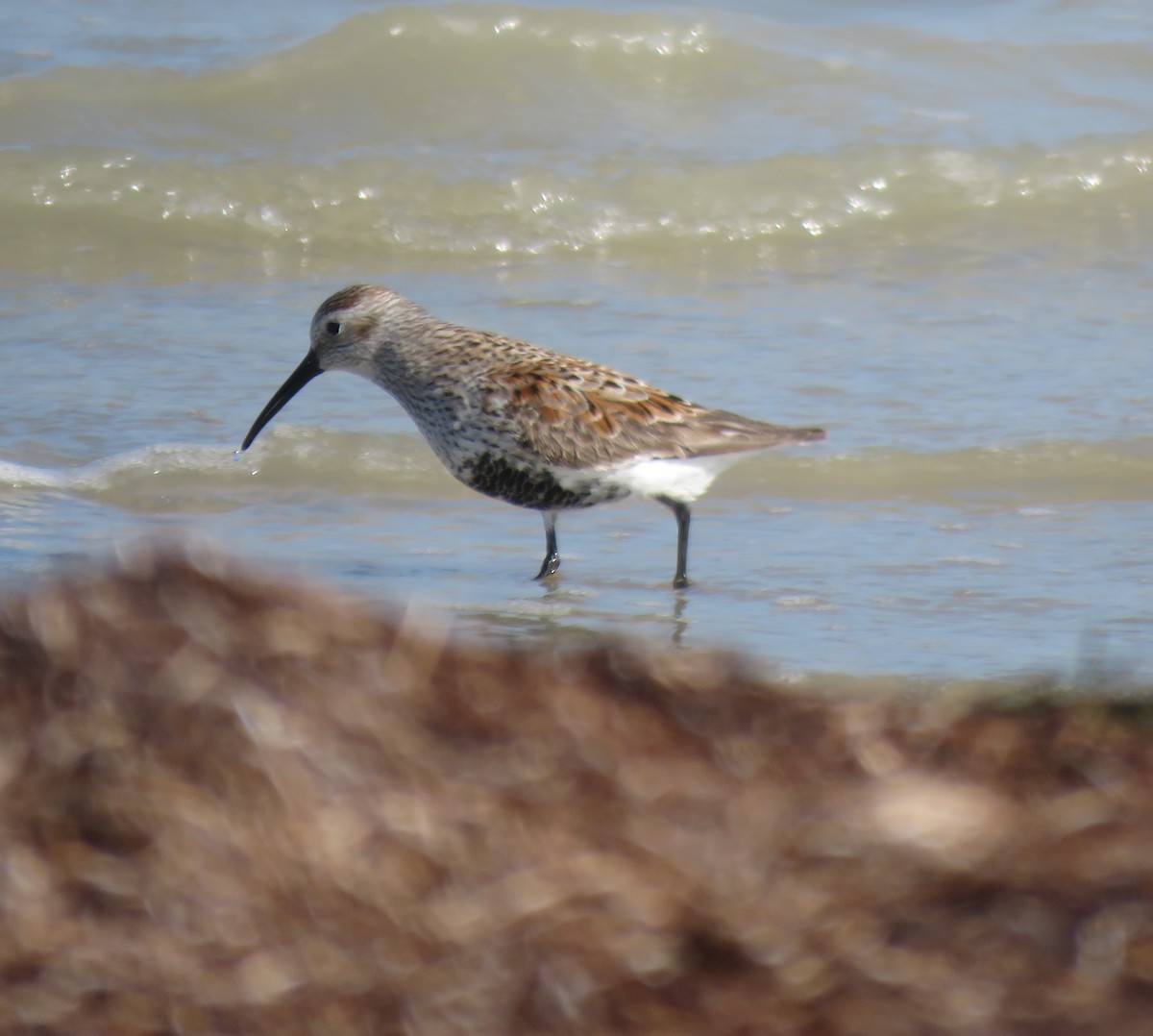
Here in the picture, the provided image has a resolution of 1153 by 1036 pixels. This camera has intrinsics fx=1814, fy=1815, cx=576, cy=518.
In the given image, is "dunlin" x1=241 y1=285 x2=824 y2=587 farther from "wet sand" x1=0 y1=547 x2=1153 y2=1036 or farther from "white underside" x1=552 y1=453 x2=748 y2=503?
"wet sand" x1=0 y1=547 x2=1153 y2=1036

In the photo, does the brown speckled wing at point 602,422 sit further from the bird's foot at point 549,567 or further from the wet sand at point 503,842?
Result: the wet sand at point 503,842

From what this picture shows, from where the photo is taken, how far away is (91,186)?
11.8 meters

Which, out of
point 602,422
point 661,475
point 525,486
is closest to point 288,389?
point 525,486

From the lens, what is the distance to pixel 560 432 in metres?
6.19

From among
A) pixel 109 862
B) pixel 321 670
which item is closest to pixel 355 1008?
pixel 109 862

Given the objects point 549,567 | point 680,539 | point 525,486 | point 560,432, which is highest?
point 560,432

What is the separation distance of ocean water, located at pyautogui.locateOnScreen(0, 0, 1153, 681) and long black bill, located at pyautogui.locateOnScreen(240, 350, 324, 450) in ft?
0.88

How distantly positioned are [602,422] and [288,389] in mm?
1599

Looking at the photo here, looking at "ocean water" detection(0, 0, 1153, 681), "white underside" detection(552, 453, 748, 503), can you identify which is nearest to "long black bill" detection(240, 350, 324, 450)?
"ocean water" detection(0, 0, 1153, 681)

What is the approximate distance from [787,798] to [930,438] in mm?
4911

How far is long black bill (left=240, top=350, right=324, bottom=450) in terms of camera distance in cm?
723

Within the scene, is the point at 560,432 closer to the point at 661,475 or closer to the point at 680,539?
the point at 661,475

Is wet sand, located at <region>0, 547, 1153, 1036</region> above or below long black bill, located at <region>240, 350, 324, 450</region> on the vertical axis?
above

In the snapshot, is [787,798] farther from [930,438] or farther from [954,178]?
[954,178]
